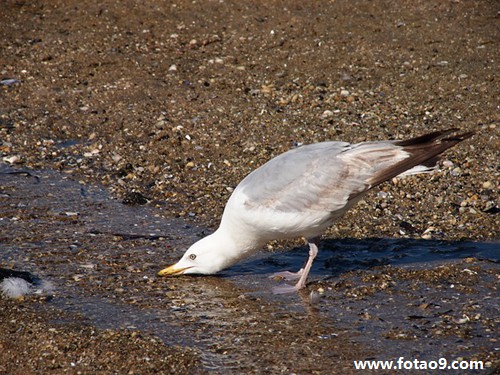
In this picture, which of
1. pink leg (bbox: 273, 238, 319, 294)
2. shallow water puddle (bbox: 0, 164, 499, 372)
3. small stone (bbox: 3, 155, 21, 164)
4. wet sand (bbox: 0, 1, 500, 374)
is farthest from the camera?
small stone (bbox: 3, 155, 21, 164)

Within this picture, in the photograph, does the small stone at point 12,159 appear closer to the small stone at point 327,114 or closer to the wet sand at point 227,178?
the wet sand at point 227,178

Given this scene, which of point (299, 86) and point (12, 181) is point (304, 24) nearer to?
point (299, 86)

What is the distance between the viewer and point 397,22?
11.6m

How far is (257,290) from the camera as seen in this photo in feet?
21.3

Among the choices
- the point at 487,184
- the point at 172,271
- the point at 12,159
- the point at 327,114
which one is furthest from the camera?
the point at 327,114

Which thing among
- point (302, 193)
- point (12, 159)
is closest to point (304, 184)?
point (302, 193)

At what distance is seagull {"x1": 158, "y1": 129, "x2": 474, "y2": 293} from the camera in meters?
6.43

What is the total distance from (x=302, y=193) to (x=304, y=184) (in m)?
0.08

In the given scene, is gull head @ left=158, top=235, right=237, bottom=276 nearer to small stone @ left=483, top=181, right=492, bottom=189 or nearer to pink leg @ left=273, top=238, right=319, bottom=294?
pink leg @ left=273, top=238, right=319, bottom=294

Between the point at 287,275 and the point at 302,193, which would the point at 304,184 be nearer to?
the point at 302,193

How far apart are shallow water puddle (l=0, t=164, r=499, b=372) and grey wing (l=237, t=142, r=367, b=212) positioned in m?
0.65

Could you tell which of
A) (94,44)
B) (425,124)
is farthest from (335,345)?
(94,44)

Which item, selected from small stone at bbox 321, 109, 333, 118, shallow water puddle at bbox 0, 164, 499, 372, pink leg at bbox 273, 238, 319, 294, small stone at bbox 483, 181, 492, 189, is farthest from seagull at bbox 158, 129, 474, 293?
small stone at bbox 321, 109, 333, 118

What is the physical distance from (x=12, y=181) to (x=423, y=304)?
4427 millimetres
